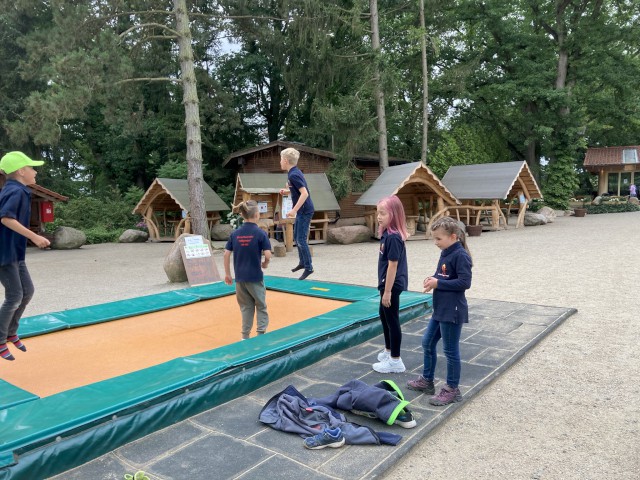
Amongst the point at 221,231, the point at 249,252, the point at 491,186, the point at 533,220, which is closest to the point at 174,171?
the point at 221,231

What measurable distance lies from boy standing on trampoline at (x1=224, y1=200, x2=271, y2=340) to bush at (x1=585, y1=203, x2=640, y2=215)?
2861 centimetres

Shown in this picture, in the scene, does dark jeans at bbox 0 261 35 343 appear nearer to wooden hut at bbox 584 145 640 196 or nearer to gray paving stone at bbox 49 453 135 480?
gray paving stone at bbox 49 453 135 480

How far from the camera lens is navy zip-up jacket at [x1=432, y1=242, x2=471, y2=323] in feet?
12.2

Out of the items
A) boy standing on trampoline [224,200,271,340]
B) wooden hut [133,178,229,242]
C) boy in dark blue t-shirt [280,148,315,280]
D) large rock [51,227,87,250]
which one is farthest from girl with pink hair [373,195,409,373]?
large rock [51,227,87,250]

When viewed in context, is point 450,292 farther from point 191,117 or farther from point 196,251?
point 191,117

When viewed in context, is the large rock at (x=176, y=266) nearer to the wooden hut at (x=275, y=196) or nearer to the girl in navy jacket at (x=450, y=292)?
the wooden hut at (x=275, y=196)

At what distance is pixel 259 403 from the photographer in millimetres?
3982

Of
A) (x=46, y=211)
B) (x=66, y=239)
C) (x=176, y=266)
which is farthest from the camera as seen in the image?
(x=66, y=239)

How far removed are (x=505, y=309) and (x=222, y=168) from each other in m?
22.7

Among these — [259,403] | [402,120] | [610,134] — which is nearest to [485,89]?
[402,120]

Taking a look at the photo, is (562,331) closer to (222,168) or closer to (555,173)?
(222,168)

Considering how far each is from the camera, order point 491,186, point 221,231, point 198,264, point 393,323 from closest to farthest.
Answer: point 393,323 → point 198,264 → point 491,186 → point 221,231

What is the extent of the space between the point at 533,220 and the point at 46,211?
67.3 feet

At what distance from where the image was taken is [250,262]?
521cm
